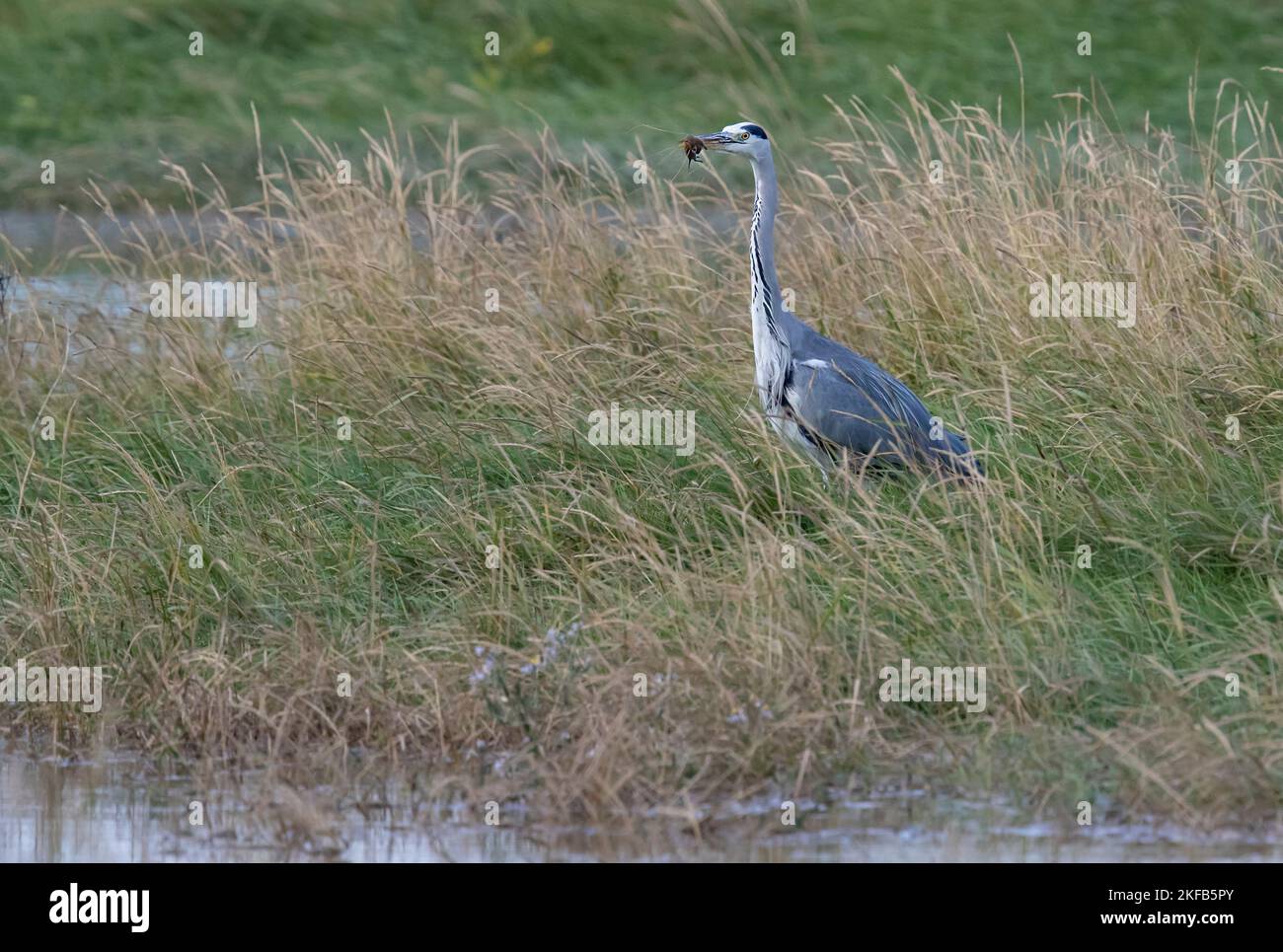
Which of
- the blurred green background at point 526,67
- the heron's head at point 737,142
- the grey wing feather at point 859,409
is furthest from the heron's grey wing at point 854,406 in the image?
the blurred green background at point 526,67

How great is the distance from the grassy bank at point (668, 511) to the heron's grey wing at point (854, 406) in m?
0.21

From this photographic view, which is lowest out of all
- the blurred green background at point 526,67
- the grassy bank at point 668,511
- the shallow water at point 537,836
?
the shallow water at point 537,836

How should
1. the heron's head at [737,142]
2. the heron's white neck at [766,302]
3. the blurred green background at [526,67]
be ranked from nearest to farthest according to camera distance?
the heron's white neck at [766,302] < the heron's head at [737,142] < the blurred green background at [526,67]

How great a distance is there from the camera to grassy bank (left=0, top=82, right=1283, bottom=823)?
532 centimetres

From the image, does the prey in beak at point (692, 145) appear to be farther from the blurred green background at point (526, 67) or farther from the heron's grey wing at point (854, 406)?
the blurred green background at point (526, 67)

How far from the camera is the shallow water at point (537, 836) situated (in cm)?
478

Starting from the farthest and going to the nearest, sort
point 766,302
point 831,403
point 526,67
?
point 526,67 → point 766,302 → point 831,403

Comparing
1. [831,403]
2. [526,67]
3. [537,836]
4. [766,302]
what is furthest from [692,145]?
[526,67]

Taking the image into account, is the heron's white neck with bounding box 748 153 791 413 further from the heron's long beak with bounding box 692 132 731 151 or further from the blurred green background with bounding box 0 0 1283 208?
the blurred green background with bounding box 0 0 1283 208

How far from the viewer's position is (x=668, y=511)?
6.45 metres

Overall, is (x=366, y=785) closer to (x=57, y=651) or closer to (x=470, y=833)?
(x=470, y=833)

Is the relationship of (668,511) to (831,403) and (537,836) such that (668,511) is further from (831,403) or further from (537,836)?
(537,836)

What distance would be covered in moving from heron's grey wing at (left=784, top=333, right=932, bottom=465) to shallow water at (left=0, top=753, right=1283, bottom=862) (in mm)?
1931

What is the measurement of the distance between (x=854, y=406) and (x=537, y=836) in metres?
2.41
